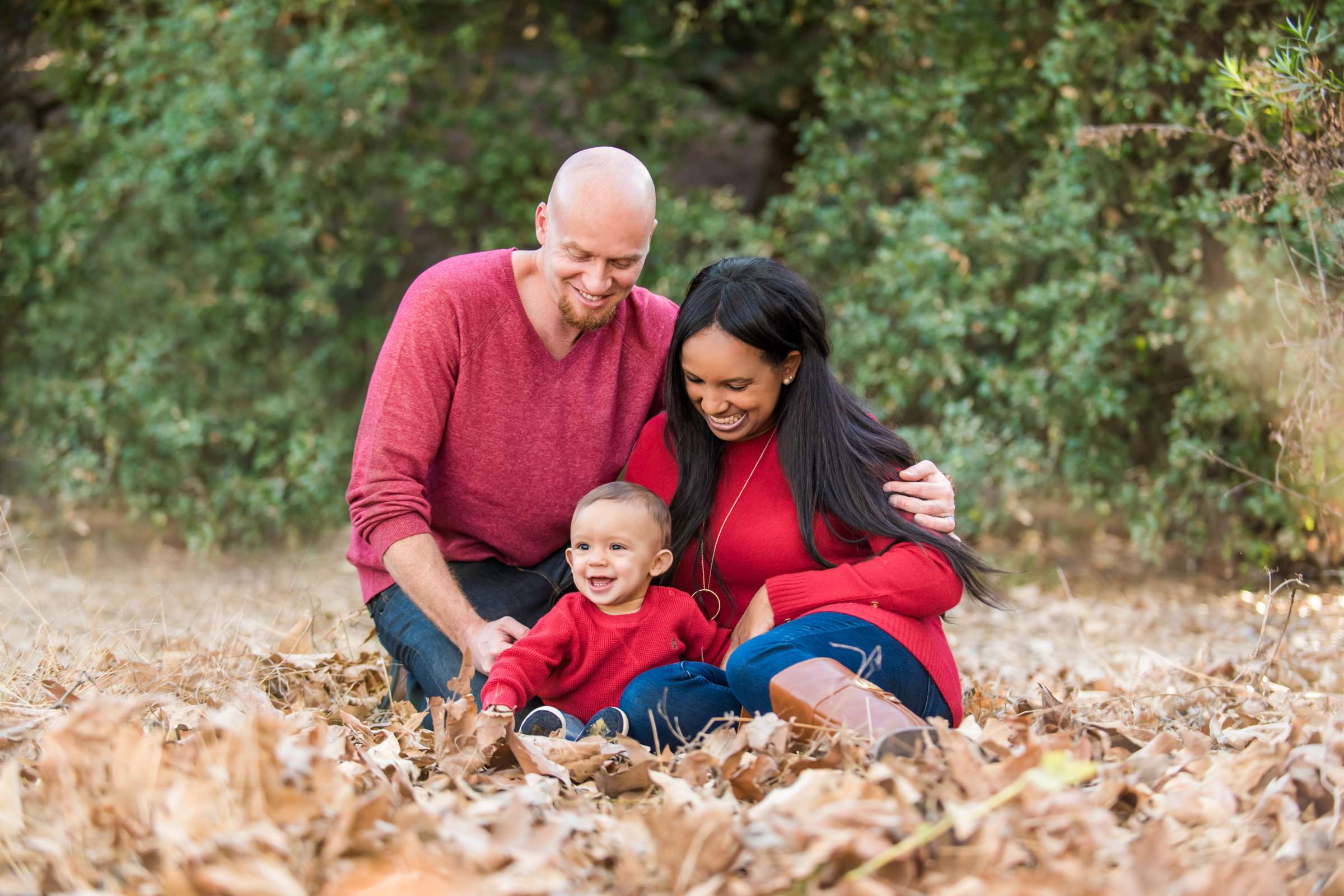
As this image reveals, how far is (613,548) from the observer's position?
9.39 ft

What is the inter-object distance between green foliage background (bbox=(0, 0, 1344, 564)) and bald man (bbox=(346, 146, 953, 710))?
100 inches

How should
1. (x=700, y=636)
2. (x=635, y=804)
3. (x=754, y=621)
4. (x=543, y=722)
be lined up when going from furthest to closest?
(x=700, y=636)
(x=754, y=621)
(x=543, y=722)
(x=635, y=804)

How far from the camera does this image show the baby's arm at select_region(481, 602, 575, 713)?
8.66 feet

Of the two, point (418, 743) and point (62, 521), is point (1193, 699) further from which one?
point (62, 521)

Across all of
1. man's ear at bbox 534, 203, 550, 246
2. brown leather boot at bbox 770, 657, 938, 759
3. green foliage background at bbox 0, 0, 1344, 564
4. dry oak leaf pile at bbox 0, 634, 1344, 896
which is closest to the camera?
dry oak leaf pile at bbox 0, 634, 1344, 896

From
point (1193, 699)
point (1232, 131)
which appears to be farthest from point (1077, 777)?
point (1232, 131)

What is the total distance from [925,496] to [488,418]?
3.78 feet

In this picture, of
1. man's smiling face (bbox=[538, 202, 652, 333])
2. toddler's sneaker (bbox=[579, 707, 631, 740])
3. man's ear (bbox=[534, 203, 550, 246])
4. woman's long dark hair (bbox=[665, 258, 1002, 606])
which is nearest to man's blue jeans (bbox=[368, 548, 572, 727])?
toddler's sneaker (bbox=[579, 707, 631, 740])

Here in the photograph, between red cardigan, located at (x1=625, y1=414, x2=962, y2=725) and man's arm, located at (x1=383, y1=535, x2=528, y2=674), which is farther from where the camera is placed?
man's arm, located at (x1=383, y1=535, x2=528, y2=674)

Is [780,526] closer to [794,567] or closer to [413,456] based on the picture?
[794,567]

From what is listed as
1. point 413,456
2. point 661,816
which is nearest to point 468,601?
point 413,456

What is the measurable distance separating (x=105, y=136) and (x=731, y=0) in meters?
3.36

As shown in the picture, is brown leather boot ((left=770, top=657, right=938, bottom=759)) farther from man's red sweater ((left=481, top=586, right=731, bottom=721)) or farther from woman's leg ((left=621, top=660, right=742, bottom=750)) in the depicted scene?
man's red sweater ((left=481, top=586, right=731, bottom=721))

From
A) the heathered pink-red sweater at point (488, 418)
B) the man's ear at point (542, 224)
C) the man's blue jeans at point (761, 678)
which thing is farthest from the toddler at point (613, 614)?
the man's ear at point (542, 224)
